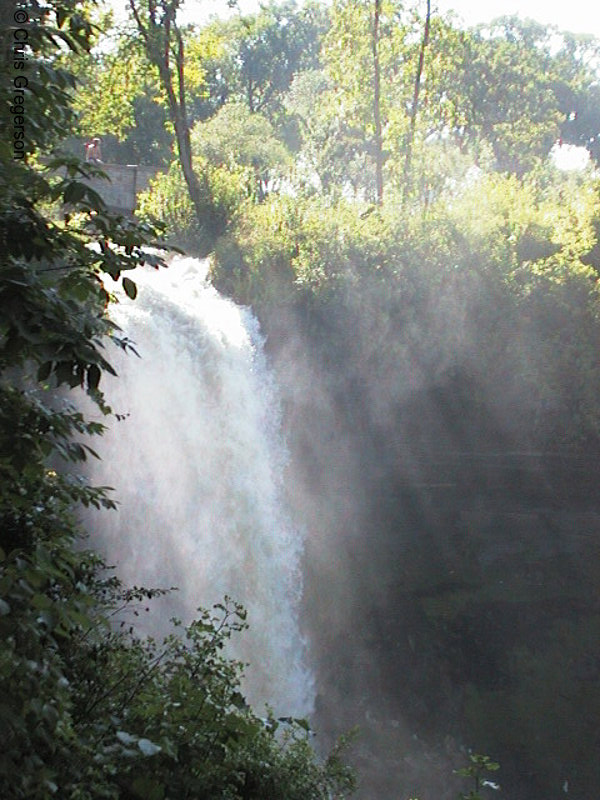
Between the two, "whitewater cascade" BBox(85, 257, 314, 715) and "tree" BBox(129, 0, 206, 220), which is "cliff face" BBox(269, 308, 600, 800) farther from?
"tree" BBox(129, 0, 206, 220)

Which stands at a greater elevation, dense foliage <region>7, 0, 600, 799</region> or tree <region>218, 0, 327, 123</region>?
tree <region>218, 0, 327, 123</region>

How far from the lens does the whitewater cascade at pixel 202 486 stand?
13031 millimetres

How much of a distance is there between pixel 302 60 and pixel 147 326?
141 feet

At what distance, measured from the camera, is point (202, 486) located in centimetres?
1378

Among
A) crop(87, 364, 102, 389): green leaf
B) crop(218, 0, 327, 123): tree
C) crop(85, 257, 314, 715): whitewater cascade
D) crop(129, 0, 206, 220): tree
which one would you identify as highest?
crop(218, 0, 327, 123): tree

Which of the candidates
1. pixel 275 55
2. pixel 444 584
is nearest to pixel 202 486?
pixel 444 584

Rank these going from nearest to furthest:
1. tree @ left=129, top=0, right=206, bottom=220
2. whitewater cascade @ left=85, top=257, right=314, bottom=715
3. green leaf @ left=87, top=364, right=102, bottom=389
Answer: green leaf @ left=87, top=364, right=102, bottom=389 → whitewater cascade @ left=85, top=257, right=314, bottom=715 → tree @ left=129, top=0, right=206, bottom=220

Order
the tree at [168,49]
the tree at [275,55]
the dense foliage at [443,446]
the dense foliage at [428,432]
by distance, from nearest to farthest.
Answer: the dense foliage at [428,432]
the dense foliage at [443,446]
the tree at [168,49]
the tree at [275,55]

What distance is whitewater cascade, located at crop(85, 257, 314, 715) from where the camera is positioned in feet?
42.8

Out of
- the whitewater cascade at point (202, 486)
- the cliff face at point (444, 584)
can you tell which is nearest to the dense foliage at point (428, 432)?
the cliff face at point (444, 584)

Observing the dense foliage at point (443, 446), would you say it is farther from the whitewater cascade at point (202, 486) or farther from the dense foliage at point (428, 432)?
the whitewater cascade at point (202, 486)

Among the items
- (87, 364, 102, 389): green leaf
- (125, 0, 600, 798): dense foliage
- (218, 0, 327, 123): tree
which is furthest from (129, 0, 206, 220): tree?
(218, 0, 327, 123): tree

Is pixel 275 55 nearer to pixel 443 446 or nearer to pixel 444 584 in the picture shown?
pixel 443 446

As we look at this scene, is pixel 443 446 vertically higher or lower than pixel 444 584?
higher
